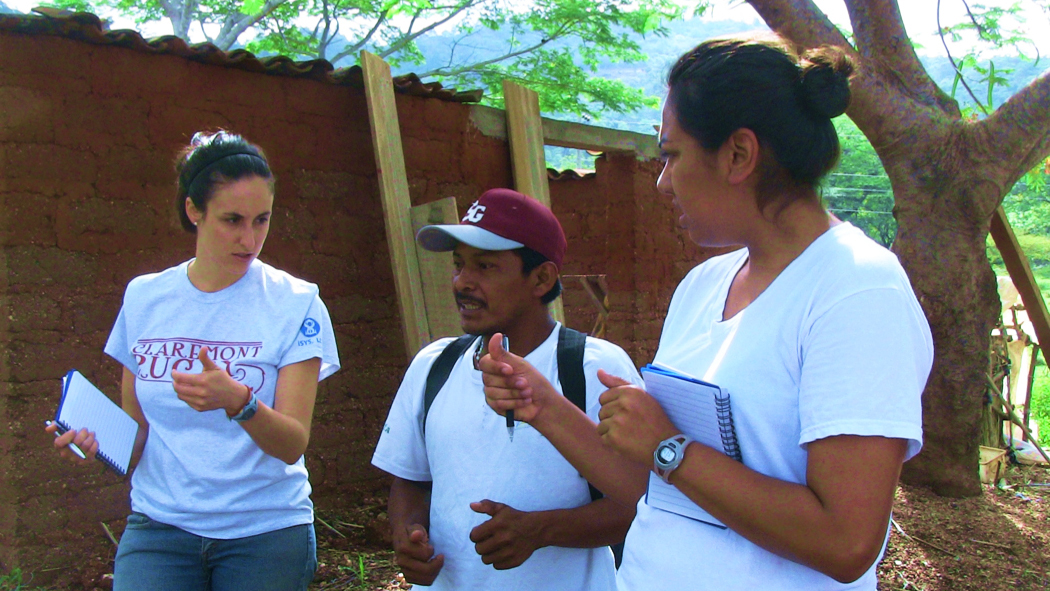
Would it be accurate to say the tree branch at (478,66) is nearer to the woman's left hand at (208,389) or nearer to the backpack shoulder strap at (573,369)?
the backpack shoulder strap at (573,369)

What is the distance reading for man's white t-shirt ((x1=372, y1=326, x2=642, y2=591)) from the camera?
1.85 meters

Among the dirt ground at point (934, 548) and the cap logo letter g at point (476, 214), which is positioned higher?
the cap logo letter g at point (476, 214)

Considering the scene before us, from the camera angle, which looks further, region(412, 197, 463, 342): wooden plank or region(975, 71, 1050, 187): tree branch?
region(975, 71, 1050, 187): tree branch

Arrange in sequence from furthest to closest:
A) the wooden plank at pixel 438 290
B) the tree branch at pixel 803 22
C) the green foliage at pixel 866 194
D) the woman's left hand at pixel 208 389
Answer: the green foliage at pixel 866 194, the tree branch at pixel 803 22, the wooden plank at pixel 438 290, the woman's left hand at pixel 208 389

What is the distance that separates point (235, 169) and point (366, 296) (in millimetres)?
2563

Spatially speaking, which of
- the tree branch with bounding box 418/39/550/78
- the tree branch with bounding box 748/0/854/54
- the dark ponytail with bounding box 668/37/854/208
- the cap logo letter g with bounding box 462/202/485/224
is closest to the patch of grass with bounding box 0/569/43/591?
the cap logo letter g with bounding box 462/202/485/224

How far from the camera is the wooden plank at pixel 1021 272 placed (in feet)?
19.6

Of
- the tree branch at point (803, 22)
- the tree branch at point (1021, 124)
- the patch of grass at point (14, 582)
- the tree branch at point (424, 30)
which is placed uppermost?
the tree branch at point (424, 30)

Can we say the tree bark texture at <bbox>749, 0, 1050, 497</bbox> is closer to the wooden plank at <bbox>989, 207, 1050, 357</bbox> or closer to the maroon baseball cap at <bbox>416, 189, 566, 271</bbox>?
the wooden plank at <bbox>989, 207, 1050, 357</bbox>

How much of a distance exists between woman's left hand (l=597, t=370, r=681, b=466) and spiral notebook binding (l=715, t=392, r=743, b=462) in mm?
79

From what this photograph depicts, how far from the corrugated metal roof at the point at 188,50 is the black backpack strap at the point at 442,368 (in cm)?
260

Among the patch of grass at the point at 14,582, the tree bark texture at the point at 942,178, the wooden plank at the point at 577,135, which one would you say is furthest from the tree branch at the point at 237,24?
the patch of grass at the point at 14,582

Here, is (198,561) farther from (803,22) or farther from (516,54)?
(516,54)

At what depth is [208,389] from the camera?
5.88 ft
